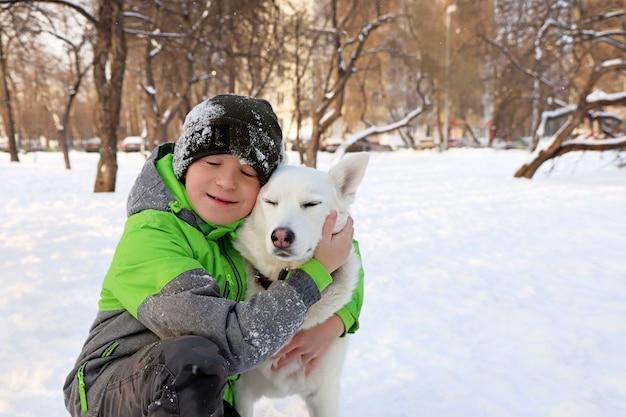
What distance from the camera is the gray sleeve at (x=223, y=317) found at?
1.35 m

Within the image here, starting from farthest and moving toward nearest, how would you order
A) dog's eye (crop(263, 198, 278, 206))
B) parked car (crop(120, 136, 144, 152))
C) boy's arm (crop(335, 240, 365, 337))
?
parked car (crop(120, 136, 144, 152)) → boy's arm (crop(335, 240, 365, 337)) → dog's eye (crop(263, 198, 278, 206))

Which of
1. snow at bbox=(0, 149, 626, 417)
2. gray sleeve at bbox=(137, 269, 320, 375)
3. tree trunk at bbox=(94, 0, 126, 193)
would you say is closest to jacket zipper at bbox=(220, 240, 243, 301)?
gray sleeve at bbox=(137, 269, 320, 375)

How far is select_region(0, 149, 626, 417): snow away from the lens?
2590mm

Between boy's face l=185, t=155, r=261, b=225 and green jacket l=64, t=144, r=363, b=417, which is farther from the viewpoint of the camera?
boy's face l=185, t=155, r=261, b=225

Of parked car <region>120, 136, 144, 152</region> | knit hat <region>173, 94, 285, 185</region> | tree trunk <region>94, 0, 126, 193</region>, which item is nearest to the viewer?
knit hat <region>173, 94, 285, 185</region>

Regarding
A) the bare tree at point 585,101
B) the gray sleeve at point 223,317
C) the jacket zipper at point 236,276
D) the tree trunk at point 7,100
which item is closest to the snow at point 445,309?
the jacket zipper at point 236,276

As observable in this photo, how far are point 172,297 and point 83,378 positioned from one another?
51 cm

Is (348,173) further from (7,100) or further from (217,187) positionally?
(7,100)


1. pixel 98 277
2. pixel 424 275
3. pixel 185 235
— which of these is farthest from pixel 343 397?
pixel 98 277

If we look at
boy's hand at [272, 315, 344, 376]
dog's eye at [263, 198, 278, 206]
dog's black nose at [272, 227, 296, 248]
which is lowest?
boy's hand at [272, 315, 344, 376]

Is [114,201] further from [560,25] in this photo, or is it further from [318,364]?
[560,25]

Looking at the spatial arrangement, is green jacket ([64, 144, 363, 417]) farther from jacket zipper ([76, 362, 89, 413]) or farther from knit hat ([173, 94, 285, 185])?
knit hat ([173, 94, 285, 185])

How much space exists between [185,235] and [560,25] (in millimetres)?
14651

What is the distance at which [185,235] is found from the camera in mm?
1655
